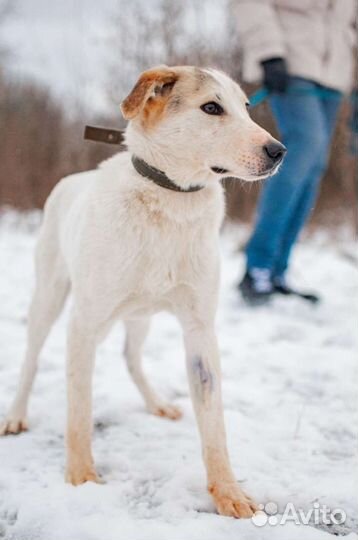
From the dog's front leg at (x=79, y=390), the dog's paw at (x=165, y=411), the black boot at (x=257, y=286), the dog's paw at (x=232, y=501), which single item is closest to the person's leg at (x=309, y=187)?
the black boot at (x=257, y=286)

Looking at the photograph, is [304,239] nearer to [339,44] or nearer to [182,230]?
[339,44]

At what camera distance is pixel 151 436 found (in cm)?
233

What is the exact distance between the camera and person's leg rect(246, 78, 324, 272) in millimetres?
3965

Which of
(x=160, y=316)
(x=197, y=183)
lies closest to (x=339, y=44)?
(x=160, y=316)

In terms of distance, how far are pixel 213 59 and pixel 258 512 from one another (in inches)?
270

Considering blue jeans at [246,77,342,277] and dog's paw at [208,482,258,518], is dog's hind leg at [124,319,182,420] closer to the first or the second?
dog's paw at [208,482,258,518]

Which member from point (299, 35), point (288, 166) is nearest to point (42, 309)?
point (288, 166)

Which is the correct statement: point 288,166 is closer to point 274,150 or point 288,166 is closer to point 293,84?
point 293,84

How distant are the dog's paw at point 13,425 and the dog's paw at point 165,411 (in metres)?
0.57

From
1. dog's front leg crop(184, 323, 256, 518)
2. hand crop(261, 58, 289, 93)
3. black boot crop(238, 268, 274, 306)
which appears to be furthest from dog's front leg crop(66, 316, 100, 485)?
hand crop(261, 58, 289, 93)

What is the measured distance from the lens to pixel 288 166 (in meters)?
4.04

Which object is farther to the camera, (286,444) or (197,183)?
(286,444)

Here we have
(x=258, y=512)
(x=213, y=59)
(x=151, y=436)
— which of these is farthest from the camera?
(x=213, y=59)

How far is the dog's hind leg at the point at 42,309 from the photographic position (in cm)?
242
